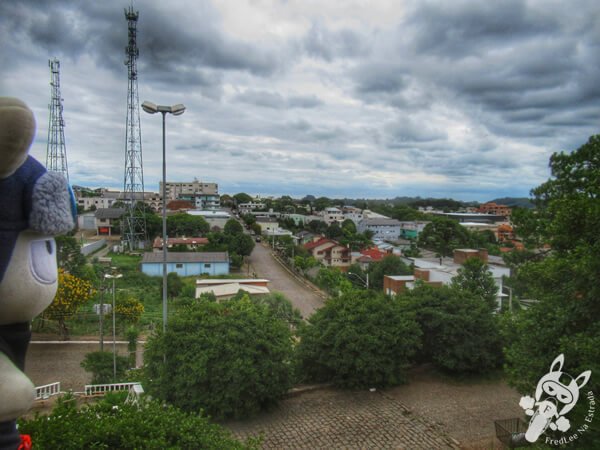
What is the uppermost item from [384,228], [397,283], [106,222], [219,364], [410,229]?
[106,222]

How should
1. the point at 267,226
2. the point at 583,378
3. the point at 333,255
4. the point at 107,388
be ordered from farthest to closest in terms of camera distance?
the point at 267,226
the point at 333,255
the point at 107,388
the point at 583,378

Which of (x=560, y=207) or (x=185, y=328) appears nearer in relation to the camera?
(x=560, y=207)

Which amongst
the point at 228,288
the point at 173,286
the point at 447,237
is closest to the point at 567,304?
the point at 228,288

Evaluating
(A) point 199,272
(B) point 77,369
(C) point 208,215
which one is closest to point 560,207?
(B) point 77,369

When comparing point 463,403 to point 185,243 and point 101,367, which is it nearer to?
point 101,367

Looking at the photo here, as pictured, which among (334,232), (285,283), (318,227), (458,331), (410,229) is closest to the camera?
(458,331)

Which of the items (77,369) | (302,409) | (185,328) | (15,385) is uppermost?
(15,385)

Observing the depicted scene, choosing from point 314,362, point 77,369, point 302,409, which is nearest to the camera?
point 302,409

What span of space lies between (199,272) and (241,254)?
6082 mm

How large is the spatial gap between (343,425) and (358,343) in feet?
6.71

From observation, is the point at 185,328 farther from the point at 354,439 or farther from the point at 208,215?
A: the point at 208,215

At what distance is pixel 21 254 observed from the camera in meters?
2.81

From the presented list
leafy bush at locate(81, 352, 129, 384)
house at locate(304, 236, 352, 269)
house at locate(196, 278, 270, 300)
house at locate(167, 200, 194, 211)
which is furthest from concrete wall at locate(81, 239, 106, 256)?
house at locate(167, 200, 194, 211)
